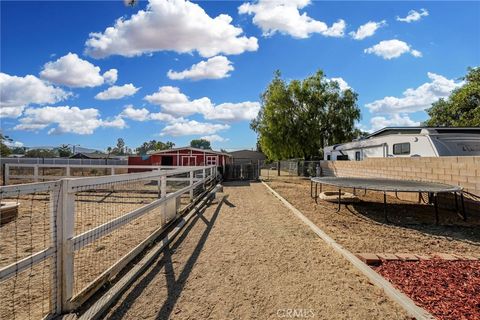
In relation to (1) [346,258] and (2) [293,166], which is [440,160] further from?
(2) [293,166]

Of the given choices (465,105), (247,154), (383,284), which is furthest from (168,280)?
(247,154)

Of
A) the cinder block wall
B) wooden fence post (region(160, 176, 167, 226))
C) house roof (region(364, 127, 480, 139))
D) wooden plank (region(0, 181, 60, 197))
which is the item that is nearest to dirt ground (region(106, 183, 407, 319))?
wooden fence post (region(160, 176, 167, 226))

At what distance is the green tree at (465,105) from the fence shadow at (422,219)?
2036cm

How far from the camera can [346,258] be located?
4266 millimetres

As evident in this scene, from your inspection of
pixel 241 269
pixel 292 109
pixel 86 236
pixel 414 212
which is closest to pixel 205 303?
pixel 241 269

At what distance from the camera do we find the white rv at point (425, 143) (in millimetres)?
11445

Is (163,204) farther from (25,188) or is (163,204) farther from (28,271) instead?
(25,188)

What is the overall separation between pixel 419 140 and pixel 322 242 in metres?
9.37

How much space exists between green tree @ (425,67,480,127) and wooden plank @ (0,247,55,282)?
95.1 ft

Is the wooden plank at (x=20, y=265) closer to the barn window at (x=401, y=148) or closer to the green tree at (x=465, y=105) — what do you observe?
the barn window at (x=401, y=148)

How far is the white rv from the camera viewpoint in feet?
37.6

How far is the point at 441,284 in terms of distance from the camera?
3309mm

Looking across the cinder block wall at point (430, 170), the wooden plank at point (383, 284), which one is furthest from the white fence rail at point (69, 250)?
the cinder block wall at point (430, 170)

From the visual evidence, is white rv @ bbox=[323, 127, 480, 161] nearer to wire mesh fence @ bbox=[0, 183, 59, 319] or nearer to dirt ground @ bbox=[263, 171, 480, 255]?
dirt ground @ bbox=[263, 171, 480, 255]
